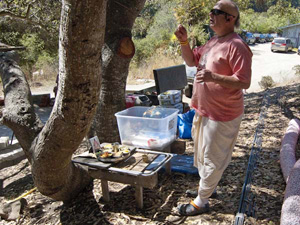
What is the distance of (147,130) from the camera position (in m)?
3.53

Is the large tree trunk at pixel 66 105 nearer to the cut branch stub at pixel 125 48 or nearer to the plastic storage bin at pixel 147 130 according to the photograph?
the plastic storage bin at pixel 147 130

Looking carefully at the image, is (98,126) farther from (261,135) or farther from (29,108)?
(261,135)

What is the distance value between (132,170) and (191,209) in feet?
2.17

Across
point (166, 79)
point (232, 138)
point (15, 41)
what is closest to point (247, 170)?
point (232, 138)

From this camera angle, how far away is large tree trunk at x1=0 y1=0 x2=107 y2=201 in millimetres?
1870

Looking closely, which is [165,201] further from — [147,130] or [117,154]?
[147,130]

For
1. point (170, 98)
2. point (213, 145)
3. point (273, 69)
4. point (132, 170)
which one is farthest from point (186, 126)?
point (273, 69)

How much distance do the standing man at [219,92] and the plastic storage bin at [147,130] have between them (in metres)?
0.77

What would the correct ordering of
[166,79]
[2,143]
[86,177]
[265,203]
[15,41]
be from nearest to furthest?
1. [265,203]
2. [86,177]
3. [2,143]
4. [166,79]
5. [15,41]

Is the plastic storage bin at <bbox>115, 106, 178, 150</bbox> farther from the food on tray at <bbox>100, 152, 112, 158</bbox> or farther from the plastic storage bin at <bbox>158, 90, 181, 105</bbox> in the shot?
the plastic storage bin at <bbox>158, 90, 181, 105</bbox>

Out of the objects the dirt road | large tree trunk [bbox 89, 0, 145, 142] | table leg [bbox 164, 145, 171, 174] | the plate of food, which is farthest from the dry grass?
the plate of food

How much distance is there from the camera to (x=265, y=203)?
2.99m

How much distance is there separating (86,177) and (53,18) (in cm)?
614

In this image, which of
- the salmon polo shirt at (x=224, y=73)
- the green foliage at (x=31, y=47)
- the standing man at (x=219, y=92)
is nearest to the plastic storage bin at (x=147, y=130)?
the standing man at (x=219, y=92)
